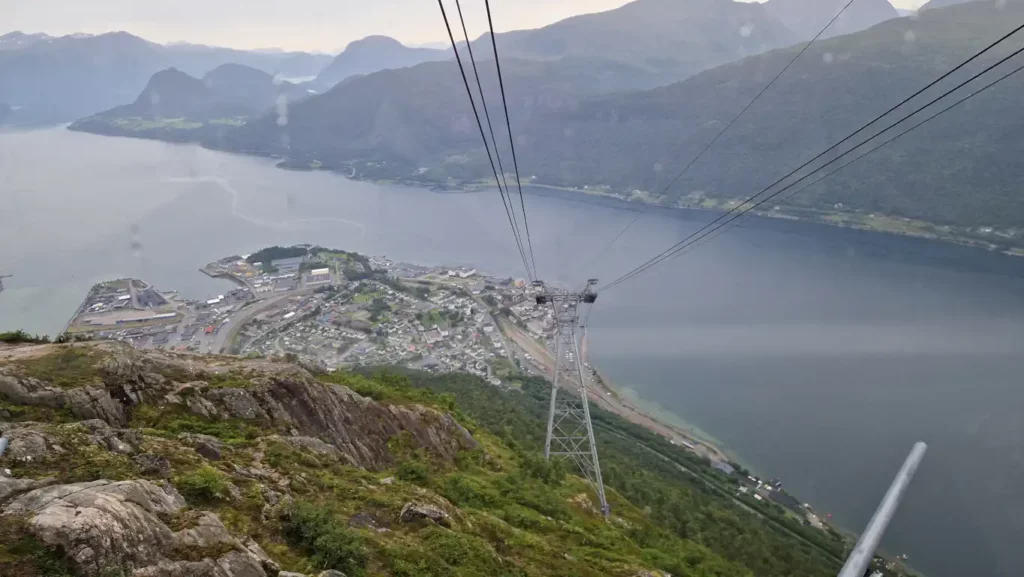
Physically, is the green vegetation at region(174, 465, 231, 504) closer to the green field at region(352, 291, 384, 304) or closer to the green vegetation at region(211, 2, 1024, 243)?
the green field at region(352, 291, 384, 304)

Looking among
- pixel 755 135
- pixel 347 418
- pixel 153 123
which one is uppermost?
pixel 755 135

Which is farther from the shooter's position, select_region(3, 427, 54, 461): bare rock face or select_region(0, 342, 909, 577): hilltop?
select_region(3, 427, 54, 461): bare rock face

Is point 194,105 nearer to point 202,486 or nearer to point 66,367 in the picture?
point 66,367

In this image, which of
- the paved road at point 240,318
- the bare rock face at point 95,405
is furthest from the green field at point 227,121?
the bare rock face at point 95,405

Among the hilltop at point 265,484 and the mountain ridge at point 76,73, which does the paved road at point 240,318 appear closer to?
the hilltop at point 265,484

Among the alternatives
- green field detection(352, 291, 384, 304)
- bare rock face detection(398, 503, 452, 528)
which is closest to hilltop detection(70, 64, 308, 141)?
green field detection(352, 291, 384, 304)

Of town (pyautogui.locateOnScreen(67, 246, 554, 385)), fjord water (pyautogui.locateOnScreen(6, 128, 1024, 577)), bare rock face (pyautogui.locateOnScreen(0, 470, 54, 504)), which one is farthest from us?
town (pyautogui.locateOnScreen(67, 246, 554, 385))

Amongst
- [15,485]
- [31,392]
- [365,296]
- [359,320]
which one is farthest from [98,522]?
[365,296]
